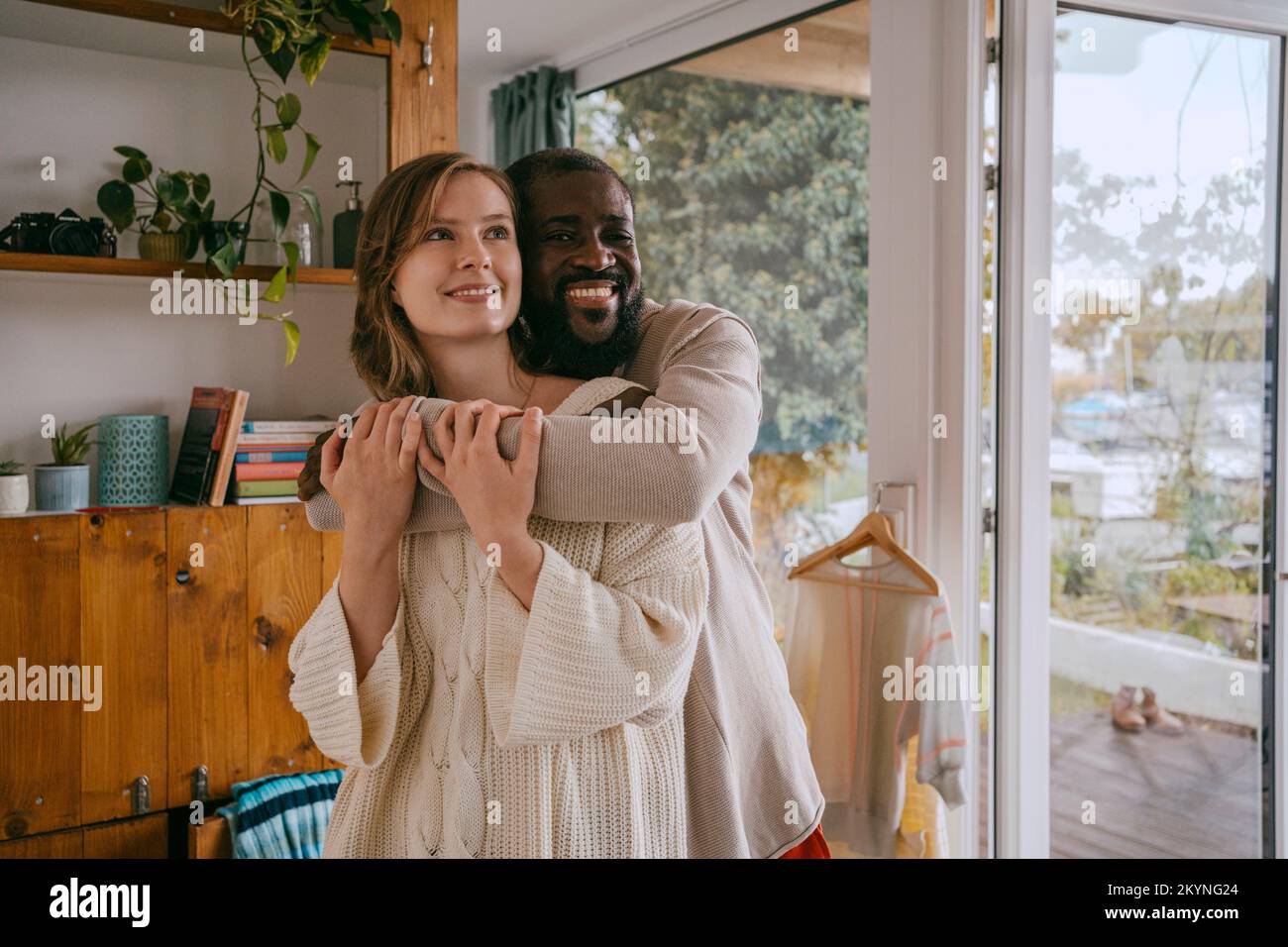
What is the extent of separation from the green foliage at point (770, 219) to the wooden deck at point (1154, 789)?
721 mm

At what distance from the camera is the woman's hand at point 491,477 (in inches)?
30.6

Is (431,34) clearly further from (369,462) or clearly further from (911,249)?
(369,462)

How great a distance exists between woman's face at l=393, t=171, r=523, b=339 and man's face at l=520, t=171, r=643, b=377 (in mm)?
25

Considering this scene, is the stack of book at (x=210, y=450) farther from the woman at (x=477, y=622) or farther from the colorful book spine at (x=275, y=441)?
the woman at (x=477, y=622)

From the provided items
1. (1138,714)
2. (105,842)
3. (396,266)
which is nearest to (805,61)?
(1138,714)

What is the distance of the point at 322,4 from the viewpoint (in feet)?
5.44

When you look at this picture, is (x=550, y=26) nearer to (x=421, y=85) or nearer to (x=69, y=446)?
(x=421, y=85)

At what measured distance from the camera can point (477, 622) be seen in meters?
0.83

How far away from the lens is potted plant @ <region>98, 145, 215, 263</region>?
1.63m

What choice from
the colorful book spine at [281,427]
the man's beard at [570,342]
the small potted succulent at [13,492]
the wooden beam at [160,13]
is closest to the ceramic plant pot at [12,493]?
the small potted succulent at [13,492]

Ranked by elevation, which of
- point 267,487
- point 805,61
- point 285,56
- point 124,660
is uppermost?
point 805,61

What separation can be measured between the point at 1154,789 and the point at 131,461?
72.9 inches

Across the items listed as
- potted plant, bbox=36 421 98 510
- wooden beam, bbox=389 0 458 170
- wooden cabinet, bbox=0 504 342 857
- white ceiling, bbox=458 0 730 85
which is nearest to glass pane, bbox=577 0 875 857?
white ceiling, bbox=458 0 730 85
